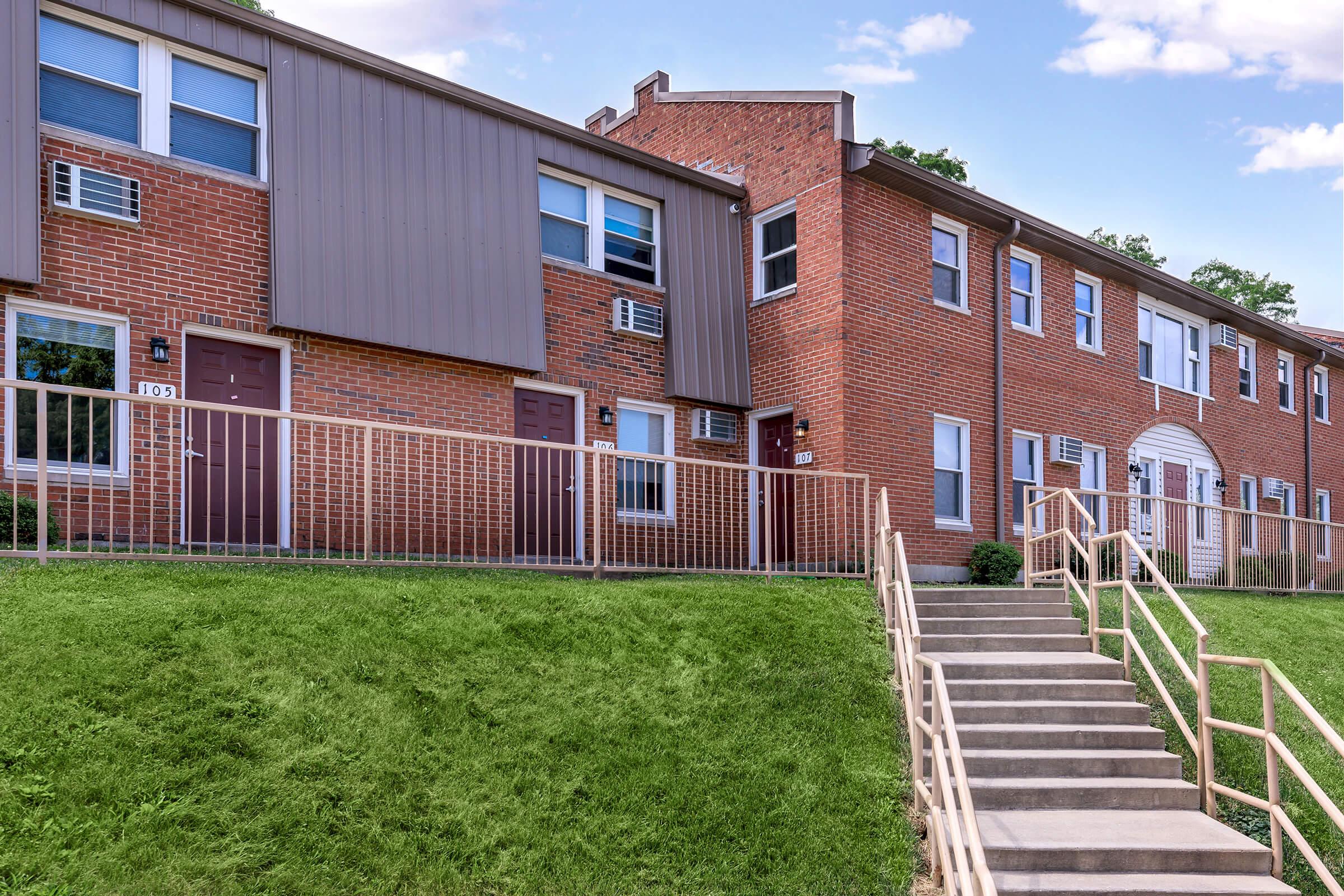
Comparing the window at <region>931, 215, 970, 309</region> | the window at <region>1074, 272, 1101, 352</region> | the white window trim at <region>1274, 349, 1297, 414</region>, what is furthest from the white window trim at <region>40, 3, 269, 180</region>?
the white window trim at <region>1274, 349, 1297, 414</region>

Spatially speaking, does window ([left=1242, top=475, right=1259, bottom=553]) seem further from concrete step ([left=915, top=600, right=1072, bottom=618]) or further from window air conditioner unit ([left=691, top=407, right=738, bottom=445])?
window air conditioner unit ([left=691, top=407, right=738, bottom=445])

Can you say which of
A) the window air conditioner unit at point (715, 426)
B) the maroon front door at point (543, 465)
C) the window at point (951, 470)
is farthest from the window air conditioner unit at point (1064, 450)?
the maroon front door at point (543, 465)

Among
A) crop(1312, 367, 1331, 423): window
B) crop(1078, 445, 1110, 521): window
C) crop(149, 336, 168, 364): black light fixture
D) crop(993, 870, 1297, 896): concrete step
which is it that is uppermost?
crop(1312, 367, 1331, 423): window

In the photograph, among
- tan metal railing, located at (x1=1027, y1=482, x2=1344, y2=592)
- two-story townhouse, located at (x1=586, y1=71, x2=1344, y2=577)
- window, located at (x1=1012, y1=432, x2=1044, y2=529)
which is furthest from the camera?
window, located at (x1=1012, y1=432, x2=1044, y2=529)

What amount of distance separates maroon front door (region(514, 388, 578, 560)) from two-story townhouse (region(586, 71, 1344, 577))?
297 cm

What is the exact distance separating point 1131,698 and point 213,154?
9.83m

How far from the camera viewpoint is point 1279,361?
77.7 feet

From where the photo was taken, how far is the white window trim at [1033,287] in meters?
16.8

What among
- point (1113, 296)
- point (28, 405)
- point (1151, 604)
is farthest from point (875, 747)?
point (1113, 296)

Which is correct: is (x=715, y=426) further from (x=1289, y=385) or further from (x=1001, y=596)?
(x=1289, y=385)

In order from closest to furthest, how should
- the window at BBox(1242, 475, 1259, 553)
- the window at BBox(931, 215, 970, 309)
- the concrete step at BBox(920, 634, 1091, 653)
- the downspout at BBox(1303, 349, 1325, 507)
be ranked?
1. the concrete step at BBox(920, 634, 1091, 653)
2. the window at BBox(931, 215, 970, 309)
3. the window at BBox(1242, 475, 1259, 553)
4. the downspout at BBox(1303, 349, 1325, 507)

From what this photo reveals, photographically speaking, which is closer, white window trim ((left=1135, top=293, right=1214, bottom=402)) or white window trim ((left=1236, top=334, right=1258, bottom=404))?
white window trim ((left=1135, top=293, right=1214, bottom=402))

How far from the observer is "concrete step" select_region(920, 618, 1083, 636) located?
→ 33.6ft

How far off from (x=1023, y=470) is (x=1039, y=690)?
8274mm
